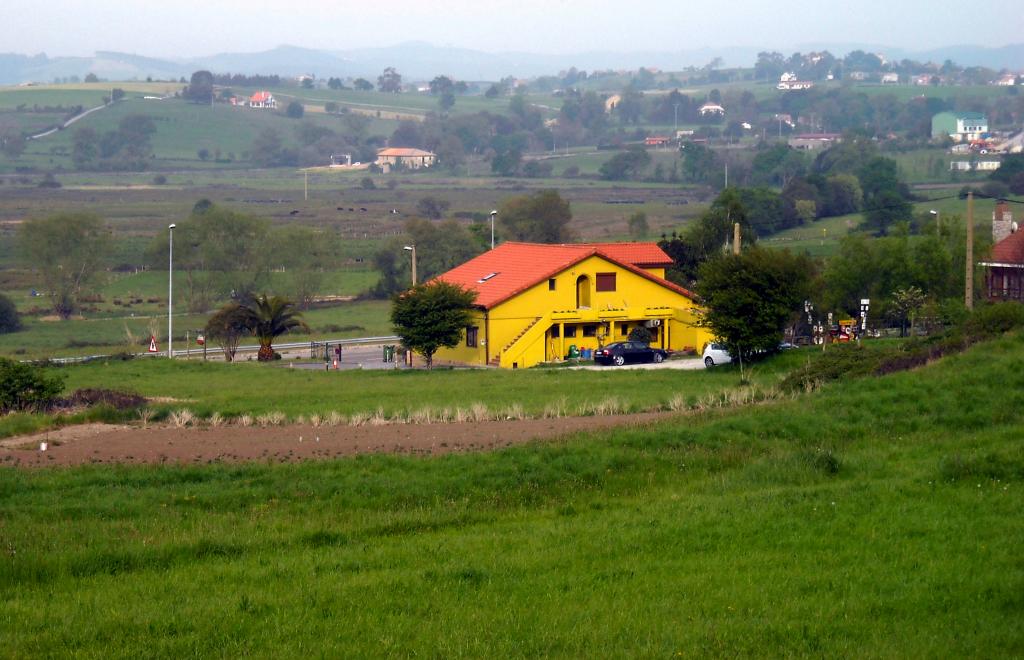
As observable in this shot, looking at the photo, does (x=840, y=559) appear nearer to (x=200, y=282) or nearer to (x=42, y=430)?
(x=42, y=430)

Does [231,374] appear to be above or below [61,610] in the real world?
below

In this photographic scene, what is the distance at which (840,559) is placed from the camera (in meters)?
11.8

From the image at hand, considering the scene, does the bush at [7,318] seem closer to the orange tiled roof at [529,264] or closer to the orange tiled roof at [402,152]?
the orange tiled roof at [529,264]

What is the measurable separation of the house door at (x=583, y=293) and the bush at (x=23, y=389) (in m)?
24.5

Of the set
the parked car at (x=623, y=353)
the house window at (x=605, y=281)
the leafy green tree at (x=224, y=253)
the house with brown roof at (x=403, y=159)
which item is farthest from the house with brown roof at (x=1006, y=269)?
the house with brown roof at (x=403, y=159)

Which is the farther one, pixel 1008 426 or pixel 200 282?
pixel 200 282

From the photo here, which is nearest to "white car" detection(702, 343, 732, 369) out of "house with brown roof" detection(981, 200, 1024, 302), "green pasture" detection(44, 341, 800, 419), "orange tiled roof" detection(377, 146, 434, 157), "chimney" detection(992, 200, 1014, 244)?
"green pasture" detection(44, 341, 800, 419)

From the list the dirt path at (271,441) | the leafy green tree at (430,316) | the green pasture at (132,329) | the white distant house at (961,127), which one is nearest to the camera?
the dirt path at (271,441)

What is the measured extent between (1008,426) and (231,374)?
90.8ft

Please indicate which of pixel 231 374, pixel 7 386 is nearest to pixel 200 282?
pixel 231 374

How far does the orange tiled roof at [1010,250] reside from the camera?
165 feet

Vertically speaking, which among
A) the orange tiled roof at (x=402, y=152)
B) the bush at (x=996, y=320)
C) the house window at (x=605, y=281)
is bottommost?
the house window at (x=605, y=281)

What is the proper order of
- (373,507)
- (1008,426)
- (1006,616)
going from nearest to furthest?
(1006,616) < (373,507) < (1008,426)

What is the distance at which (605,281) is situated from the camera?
1902 inches
